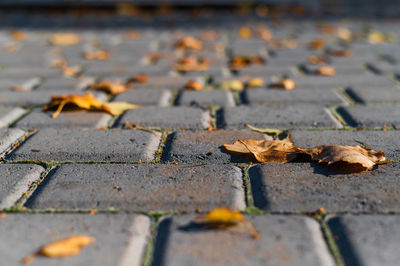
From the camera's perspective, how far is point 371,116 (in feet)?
6.79

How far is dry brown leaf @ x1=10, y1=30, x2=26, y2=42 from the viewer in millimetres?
5068

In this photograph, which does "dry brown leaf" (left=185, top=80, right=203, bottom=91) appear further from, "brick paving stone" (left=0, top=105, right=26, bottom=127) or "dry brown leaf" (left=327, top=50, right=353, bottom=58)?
"dry brown leaf" (left=327, top=50, right=353, bottom=58)

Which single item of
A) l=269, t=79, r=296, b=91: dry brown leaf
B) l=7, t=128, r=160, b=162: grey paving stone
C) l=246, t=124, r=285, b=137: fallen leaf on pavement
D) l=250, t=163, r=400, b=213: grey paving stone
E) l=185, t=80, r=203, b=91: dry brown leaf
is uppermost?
l=185, t=80, r=203, b=91: dry brown leaf

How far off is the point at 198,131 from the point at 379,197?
2.67ft

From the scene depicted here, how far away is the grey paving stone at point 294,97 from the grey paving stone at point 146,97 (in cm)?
45

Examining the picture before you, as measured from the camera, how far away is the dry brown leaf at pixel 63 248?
1.08 m

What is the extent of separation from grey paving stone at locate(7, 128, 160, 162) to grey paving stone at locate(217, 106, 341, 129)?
400mm

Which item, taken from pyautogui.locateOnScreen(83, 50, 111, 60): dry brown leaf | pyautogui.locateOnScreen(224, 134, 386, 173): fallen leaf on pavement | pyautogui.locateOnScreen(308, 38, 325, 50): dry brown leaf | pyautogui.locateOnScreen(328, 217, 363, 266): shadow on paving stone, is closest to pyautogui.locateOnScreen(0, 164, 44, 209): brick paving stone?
pyautogui.locateOnScreen(224, 134, 386, 173): fallen leaf on pavement

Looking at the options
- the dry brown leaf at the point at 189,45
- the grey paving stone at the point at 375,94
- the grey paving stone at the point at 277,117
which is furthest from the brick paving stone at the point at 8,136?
the dry brown leaf at the point at 189,45

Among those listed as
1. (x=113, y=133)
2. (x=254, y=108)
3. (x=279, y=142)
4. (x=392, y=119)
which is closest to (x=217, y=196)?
(x=279, y=142)

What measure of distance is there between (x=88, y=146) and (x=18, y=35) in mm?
4274

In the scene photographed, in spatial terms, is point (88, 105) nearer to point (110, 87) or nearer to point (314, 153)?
point (110, 87)

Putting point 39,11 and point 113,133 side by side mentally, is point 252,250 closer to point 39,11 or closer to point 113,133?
point 113,133

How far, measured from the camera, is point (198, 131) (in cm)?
190
